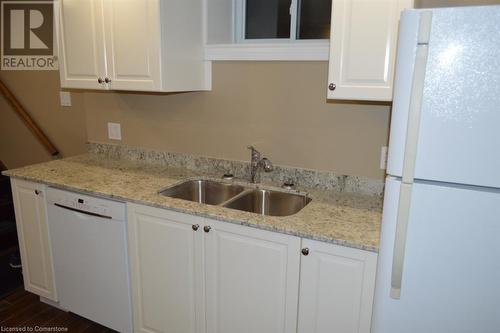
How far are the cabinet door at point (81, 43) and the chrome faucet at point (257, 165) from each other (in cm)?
97

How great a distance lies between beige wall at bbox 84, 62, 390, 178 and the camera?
6.76ft

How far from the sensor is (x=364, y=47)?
5.43ft

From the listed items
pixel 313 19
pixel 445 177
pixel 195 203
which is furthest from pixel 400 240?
pixel 313 19

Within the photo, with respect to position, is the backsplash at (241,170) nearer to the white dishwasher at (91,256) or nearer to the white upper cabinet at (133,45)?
the white upper cabinet at (133,45)

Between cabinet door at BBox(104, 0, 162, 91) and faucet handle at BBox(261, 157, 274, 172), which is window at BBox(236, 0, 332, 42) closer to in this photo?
cabinet door at BBox(104, 0, 162, 91)

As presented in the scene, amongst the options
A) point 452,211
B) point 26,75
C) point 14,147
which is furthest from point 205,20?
point 14,147

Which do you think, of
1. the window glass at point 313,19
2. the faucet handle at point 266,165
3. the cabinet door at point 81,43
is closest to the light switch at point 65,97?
the cabinet door at point 81,43

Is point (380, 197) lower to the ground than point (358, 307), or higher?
higher

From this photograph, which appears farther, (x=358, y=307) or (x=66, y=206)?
(x=66, y=206)

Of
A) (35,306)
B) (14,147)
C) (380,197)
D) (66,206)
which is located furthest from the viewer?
(14,147)

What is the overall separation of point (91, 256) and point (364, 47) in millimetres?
1811

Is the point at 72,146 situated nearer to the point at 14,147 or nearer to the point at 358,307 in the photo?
the point at 14,147

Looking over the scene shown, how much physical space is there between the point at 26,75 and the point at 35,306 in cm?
192

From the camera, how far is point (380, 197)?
6.66 ft
